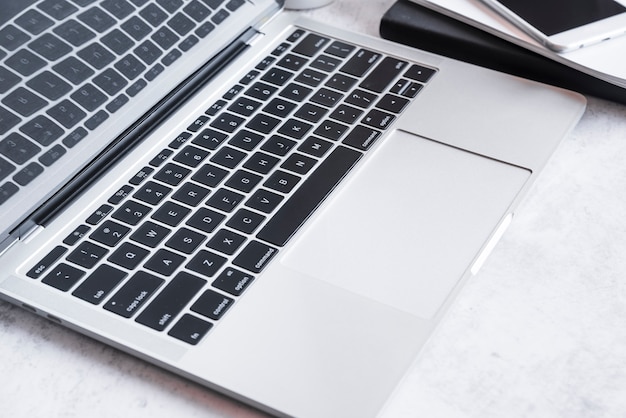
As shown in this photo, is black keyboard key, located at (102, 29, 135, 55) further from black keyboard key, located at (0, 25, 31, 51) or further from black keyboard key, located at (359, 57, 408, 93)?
black keyboard key, located at (359, 57, 408, 93)

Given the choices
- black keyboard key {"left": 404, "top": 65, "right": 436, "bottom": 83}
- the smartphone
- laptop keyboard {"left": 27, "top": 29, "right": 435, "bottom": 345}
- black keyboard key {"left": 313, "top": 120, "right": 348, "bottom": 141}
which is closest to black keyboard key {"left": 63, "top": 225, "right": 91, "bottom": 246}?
laptop keyboard {"left": 27, "top": 29, "right": 435, "bottom": 345}

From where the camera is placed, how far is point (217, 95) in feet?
2.27

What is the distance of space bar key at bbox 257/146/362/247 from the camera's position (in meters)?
0.56

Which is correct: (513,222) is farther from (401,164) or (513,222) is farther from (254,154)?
(254,154)

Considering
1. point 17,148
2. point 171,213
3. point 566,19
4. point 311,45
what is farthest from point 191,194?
point 566,19

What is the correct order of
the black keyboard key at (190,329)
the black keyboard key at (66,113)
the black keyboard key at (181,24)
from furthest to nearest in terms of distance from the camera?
the black keyboard key at (181,24) < the black keyboard key at (66,113) < the black keyboard key at (190,329)

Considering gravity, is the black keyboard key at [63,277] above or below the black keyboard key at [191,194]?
below

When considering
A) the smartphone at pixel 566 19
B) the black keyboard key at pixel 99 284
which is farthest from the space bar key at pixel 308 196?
the smartphone at pixel 566 19

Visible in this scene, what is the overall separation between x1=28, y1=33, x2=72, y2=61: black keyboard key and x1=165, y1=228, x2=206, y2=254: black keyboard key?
0.17 meters

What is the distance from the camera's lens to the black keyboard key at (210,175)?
60 centimetres

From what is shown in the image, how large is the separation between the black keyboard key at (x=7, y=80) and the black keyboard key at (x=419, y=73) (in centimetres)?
34

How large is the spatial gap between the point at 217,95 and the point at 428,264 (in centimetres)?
27

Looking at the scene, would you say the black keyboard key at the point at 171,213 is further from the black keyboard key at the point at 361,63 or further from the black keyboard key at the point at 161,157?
the black keyboard key at the point at 361,63

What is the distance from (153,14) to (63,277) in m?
0.26
